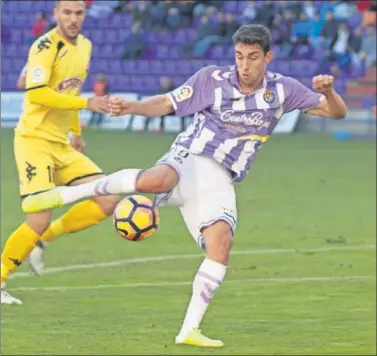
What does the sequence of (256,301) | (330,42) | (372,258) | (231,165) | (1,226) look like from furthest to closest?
(330,42), (1,226), (372,258), (256,301), (231,165)

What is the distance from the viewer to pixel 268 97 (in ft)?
28.4

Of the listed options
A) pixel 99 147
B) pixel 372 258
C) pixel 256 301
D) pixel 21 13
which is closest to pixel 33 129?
pixel 256 301

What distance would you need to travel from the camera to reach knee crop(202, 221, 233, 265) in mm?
8602

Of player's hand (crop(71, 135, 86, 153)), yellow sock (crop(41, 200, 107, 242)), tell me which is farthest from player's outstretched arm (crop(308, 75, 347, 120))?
player's hand (crop(71, 135, 86, 153))

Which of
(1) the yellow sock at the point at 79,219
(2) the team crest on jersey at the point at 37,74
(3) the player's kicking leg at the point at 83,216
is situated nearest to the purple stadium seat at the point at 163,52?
(3) the player's kicking leg at the point at 83,216

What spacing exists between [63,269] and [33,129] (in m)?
2.57

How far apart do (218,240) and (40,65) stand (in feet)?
7.95

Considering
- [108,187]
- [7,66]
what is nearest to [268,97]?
[108,187]

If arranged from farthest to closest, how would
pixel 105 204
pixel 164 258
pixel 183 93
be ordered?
pixel 164 258
pixel 105 204
pixel 183 93

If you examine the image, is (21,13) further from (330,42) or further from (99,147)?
(99,147)

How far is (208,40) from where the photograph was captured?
114 feet

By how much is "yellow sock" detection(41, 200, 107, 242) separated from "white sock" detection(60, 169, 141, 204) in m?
1.39

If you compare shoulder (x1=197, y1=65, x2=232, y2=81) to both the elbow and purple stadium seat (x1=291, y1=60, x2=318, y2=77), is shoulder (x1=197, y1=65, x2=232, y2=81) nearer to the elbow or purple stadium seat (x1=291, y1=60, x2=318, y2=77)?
the elbow

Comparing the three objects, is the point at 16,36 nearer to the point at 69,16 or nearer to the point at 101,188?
the point at 69,16
